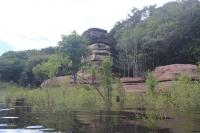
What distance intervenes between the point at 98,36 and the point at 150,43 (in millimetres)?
17671

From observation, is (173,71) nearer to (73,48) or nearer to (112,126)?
(73,48)

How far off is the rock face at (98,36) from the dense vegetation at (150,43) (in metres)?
2.06

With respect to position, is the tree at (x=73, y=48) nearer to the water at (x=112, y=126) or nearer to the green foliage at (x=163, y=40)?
the green foliage at (x=163, y=40)

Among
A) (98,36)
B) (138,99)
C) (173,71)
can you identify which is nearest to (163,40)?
(173,71)

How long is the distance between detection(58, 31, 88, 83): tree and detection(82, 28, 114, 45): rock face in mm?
14662

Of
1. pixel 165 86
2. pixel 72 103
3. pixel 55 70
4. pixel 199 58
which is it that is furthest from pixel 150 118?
pixel 199 58

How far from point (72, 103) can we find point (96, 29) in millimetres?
39723

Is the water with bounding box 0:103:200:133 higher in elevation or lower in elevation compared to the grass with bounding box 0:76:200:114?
lower

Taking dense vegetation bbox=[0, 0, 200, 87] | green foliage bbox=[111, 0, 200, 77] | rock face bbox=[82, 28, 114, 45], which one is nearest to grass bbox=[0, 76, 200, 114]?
dense vegetation bbox=[0, 0, 200, 87]

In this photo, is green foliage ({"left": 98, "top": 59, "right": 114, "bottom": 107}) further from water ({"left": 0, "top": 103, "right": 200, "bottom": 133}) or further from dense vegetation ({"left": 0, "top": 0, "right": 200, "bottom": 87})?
water ({"left": 0, "top": 103, "right": 200, "bottom": 133})

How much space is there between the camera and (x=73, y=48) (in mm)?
61625

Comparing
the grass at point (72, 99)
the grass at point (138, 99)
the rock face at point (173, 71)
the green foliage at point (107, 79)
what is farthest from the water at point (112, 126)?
the rock face at point (173, 71)

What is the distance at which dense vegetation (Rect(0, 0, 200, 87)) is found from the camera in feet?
196

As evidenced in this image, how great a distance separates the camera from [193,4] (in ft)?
208
